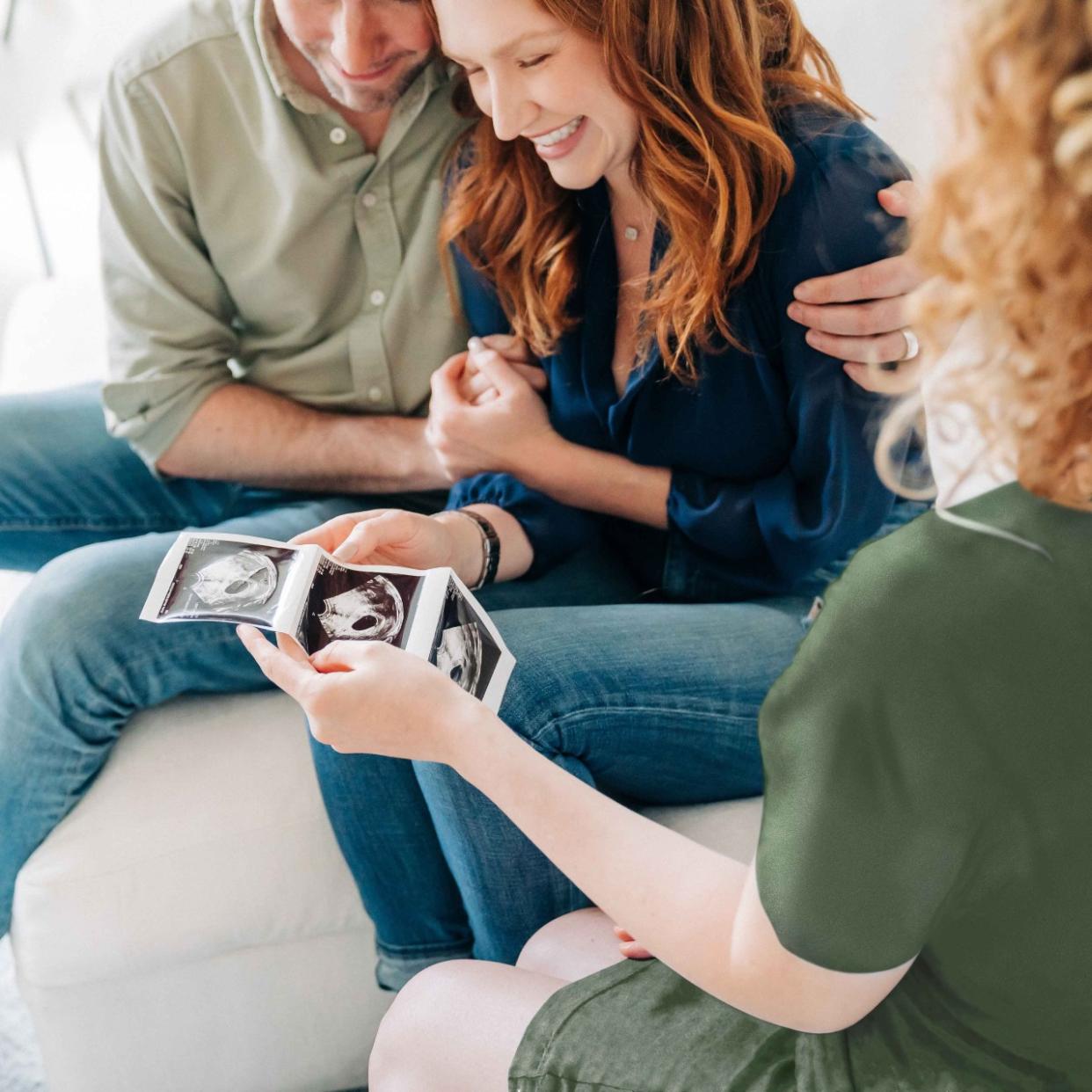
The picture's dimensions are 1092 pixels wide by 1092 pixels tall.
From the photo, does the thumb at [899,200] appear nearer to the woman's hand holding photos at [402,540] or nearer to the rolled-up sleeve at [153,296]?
the woman's hand holding photos at [402,540]

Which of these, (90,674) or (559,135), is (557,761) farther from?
(559,135)

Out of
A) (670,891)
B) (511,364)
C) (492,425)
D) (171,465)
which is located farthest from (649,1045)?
(171,465)

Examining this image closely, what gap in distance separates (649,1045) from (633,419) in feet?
2.63

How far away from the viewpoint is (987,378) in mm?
695

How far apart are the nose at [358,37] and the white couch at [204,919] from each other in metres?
0.78

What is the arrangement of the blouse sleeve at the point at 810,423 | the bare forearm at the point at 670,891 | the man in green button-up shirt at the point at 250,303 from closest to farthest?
the bare forearm at the point at 670,891
the blouse sleeve at the point at 810,423
the man in green button-up shirt at the point at 250,303

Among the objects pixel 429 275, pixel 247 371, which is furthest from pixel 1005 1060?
pixel 247 371

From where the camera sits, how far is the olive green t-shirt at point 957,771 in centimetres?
69

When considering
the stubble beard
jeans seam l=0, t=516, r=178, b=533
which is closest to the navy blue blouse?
the stubble beard

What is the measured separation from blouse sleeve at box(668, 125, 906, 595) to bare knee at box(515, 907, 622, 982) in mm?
491

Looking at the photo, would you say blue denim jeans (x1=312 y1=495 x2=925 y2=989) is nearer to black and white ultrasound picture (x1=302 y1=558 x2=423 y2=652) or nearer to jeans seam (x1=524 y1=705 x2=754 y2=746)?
jeans seam (x1=524 y1=705 x2=754 y2=746)

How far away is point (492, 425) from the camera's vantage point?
1593mm

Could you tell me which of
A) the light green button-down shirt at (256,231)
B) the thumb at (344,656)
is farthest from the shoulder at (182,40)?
the thumb at (344,656)

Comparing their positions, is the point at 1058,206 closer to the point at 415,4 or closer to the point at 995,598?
the point at 995,598
